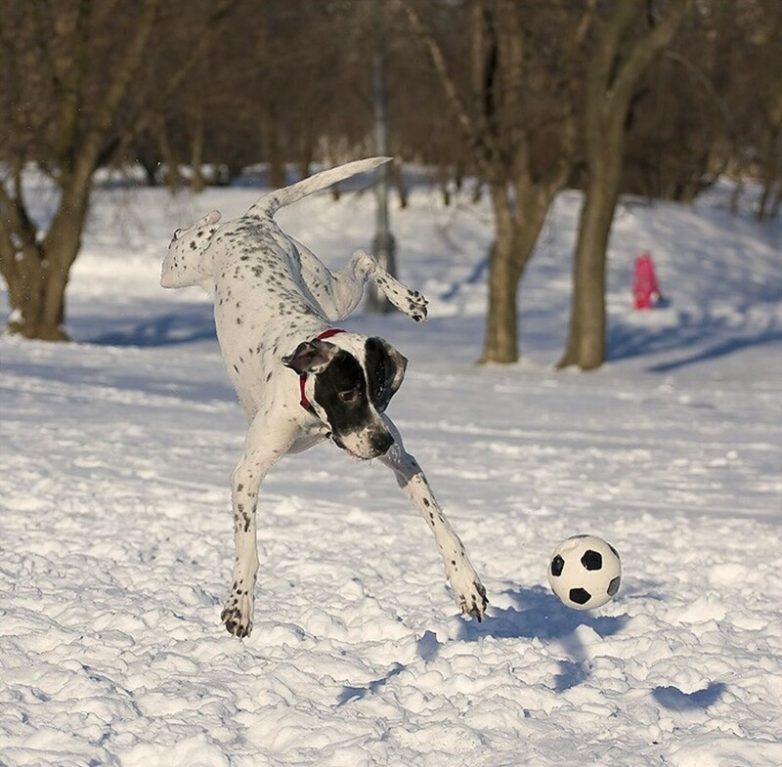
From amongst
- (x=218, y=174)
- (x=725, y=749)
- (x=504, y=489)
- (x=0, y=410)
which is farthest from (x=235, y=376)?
(x=218, y=174)

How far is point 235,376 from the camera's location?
19.8 feet

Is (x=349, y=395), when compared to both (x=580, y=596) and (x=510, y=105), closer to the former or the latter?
(x=580, y=596)

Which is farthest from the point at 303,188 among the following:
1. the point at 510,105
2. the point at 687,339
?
the point at 687,339

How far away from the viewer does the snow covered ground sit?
4785 millimetres

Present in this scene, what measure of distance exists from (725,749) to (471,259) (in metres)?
29.8

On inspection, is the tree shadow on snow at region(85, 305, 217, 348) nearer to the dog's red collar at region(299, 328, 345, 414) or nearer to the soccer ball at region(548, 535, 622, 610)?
the soccer ball at region(548, 535, 622, 610)

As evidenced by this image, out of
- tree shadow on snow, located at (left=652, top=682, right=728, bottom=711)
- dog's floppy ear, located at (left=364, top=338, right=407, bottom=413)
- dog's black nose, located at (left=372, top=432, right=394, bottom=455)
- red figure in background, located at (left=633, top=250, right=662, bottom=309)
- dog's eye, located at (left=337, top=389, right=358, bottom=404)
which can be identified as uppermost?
dog's floppy ear, located at (left=364, top=338, right=407, bottom=413)

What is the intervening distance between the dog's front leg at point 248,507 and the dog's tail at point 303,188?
2012mm

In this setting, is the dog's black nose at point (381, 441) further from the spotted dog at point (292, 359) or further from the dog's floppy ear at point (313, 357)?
the dog's floppy ear at point (313, 357)

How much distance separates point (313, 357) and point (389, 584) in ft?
7.58

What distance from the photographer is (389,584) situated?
6934mm

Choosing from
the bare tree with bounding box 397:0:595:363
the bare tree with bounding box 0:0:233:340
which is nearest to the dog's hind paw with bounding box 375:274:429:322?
the bare tree with bounding box 397:0:595:363

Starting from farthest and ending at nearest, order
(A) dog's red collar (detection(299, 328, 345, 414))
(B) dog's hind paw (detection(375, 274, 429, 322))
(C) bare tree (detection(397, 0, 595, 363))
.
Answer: (C) bare tree (detection(397, 0, 595, 363)) < (B) dog's hind paw (detection(375, 274, 429, 322)) < (A) dog's red collar (detection(299, 328, 345, 414))

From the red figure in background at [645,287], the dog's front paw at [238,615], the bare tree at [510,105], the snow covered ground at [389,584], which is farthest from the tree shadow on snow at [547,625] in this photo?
the red figure in background at [645,287]
